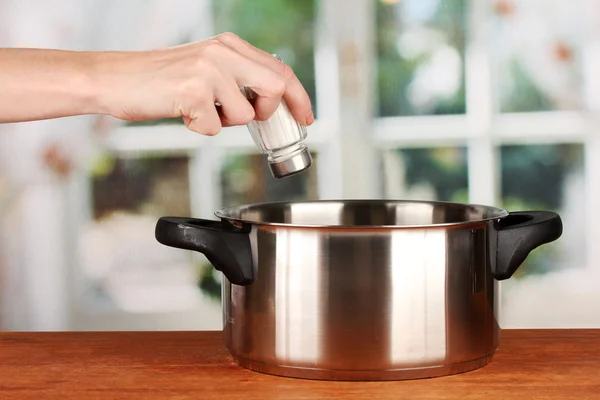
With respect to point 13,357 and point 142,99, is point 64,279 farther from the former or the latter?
point 142,99

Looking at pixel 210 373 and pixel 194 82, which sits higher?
pixel 194 82

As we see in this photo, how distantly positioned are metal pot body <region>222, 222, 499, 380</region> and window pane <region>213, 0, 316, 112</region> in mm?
1424

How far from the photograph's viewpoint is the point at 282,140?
3.20 feet

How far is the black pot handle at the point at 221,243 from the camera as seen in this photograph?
0.93m

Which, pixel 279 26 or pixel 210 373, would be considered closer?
pixel 210 373

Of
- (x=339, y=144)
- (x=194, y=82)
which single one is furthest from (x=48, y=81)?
(x=339, y=144)

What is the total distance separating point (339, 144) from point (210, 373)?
139cm

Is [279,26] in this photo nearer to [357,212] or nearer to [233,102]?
[357,212]

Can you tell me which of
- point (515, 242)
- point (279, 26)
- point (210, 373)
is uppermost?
point (279, 26)

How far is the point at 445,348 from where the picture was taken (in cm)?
90

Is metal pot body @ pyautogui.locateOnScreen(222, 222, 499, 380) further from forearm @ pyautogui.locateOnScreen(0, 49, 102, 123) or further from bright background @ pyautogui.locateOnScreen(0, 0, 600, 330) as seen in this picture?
bright background @ pyautogui.locateOnScreen(0, 0, 600, 330)

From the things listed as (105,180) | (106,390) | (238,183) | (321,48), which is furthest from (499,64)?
(106,390)

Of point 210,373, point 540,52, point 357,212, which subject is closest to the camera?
point 210,373

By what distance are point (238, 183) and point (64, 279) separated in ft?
1.81
